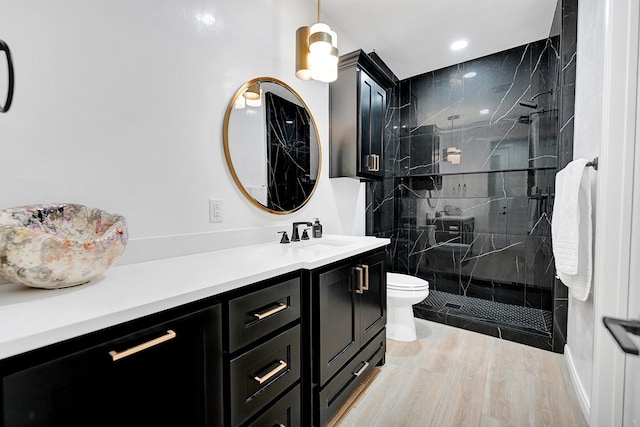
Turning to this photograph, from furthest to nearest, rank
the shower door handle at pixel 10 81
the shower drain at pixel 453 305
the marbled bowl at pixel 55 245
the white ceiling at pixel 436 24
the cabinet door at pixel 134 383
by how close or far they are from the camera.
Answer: the shower drain at pixel 453 305 → the white ceiling at pixel 436 24 → the shower door handle at pixel 10 81 → the marbled bowl at pixel 55 245 → the cabinet door at pixel 134 383

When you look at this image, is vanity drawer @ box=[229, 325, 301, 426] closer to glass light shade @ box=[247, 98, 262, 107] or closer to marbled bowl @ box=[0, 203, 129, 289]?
marbled bowl @ box=[0, 203, 129, 289]

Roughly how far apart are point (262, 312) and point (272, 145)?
115 cm

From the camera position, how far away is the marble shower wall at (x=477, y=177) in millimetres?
2822

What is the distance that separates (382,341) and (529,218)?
6.73 feet

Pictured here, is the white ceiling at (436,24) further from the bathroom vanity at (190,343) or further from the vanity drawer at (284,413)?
the vanity drawer at (284,413)

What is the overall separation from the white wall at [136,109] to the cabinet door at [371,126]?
2.78 feet

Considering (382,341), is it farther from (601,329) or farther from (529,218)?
(529,218)

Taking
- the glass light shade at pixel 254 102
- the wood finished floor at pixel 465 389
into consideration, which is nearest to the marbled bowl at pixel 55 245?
the glass light shade at pixel 254 102

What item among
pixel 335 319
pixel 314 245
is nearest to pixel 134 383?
pixel 335 319

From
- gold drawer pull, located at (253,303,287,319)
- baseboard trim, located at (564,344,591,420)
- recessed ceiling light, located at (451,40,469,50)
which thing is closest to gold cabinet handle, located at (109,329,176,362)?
gold drawer pull, located at (253,303,287,319)

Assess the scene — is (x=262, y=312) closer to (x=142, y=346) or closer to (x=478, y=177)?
(x=142, y=346)

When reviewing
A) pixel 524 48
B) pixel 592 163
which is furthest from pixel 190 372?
pixel 524 48

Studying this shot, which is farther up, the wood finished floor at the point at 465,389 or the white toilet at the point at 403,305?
the white toilet at the point at 403,305

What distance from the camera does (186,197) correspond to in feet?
4.62
